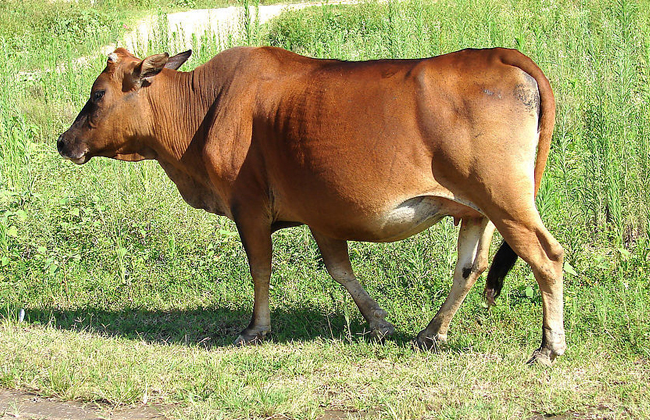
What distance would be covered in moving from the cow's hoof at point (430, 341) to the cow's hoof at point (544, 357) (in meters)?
0.72

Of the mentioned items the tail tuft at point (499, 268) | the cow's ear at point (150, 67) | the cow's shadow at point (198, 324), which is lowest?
the cow's shadow at point (198, 324)

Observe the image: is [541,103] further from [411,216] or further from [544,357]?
[544,357]

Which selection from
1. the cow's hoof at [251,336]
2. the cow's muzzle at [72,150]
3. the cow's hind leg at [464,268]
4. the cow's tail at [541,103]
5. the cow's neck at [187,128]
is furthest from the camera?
the cow's muzzle at [72,150]

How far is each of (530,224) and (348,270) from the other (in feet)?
5.49

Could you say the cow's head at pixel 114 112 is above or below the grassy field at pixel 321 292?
above

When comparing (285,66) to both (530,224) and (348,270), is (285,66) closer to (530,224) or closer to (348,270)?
(348,270)

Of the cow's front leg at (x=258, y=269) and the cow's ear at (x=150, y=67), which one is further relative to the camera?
the cow's ear at (x=150, y=67)

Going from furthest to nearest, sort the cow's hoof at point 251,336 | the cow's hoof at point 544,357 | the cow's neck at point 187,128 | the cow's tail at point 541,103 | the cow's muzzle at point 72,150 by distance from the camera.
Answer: the cow's muzzle at point 72,150
the cow's neck at point 187,128
the cow's hoof at point 251,336
the cow's hoof at point 544,357
the cow's tail at point 541,103

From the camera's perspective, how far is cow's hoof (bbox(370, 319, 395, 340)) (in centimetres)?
541

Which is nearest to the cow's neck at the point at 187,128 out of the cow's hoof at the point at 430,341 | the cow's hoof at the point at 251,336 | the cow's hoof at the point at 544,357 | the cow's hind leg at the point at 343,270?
the cow's hind leg at the point at 343,270

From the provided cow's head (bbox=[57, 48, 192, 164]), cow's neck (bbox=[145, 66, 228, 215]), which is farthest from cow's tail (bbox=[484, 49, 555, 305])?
cow's head (bbox=[57, 48, 192, 164])

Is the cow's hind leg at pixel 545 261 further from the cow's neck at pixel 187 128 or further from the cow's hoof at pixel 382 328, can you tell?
the cow's neck at pixel 187 128

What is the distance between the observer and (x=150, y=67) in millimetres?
5629

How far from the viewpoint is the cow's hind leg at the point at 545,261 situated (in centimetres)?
436
